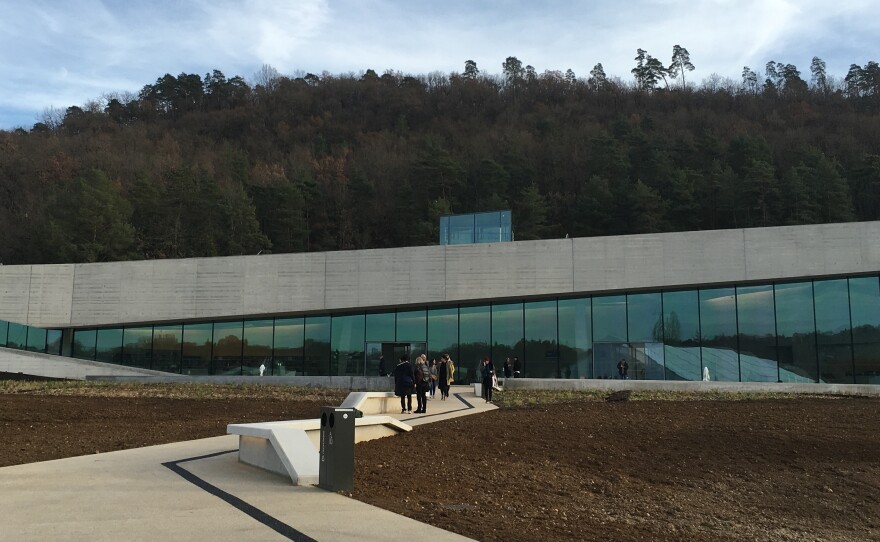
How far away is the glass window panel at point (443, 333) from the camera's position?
3353cm

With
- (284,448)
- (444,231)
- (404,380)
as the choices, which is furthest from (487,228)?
(284,448)

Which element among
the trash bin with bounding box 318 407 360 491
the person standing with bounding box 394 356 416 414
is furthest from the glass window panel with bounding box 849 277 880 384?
the trash bin with bounding box 318 407 360 491

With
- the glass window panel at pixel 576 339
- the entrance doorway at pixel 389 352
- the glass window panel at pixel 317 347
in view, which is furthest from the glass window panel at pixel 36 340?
the glass window panel at pixel 576 339

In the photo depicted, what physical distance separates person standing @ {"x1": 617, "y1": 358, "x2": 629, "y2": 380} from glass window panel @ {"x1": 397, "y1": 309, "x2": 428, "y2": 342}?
8819mm

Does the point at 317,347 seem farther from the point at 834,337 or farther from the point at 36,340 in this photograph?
the point at 834,337

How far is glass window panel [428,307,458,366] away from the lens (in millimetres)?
33531

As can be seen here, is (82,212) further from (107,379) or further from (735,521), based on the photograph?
(735,521)

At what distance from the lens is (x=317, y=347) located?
34.5 metres

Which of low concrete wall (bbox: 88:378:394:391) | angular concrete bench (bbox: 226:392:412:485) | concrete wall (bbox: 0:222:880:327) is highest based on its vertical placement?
concrete wall (bbox: 0:222:880:327)

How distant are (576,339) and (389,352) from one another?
8611 millimetres

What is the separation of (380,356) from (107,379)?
40.8 ft

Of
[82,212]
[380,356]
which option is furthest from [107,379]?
[82,212]

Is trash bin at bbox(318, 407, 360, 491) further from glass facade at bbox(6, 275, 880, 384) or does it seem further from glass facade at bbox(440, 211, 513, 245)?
glass facade at bbox(440, 211, 513, 245)

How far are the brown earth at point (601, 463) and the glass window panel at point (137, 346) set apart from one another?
16.5 metres
